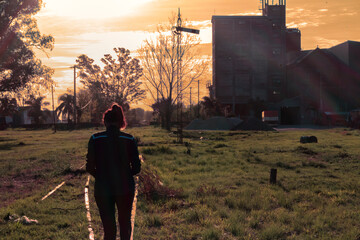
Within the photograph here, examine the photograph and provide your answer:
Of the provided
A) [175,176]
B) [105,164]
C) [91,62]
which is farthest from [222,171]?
[91,62]

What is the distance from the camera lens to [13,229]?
6.89m

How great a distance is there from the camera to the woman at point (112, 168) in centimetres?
450

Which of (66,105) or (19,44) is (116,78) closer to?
(66,105)

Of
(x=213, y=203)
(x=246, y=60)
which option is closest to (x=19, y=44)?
(x=213, y=203)

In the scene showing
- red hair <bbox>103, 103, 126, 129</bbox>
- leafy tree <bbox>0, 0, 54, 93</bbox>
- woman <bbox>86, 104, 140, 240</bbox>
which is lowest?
woman <bbox>86, 104, 140, 240</bbox>

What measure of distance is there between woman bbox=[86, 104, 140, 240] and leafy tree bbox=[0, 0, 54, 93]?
1278 inches

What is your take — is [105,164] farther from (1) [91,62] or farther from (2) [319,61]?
(1) [91,62]

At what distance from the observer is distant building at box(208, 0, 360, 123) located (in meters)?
71.3

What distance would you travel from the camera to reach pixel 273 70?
268 ft

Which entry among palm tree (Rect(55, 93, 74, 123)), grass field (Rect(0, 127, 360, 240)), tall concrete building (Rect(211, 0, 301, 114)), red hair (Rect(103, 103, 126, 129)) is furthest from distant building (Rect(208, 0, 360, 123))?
red hair (Rect(103, 103, 126, 129))

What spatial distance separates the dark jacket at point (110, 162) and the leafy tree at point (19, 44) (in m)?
32.4

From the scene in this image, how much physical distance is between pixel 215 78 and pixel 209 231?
72839 mm

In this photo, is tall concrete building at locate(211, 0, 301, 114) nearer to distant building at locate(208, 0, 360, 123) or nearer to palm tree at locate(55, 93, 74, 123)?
distant building at locate(208, 0, 360, 123)

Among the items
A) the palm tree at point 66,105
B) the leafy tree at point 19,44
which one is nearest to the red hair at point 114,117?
the leafy tree at point 19,44
